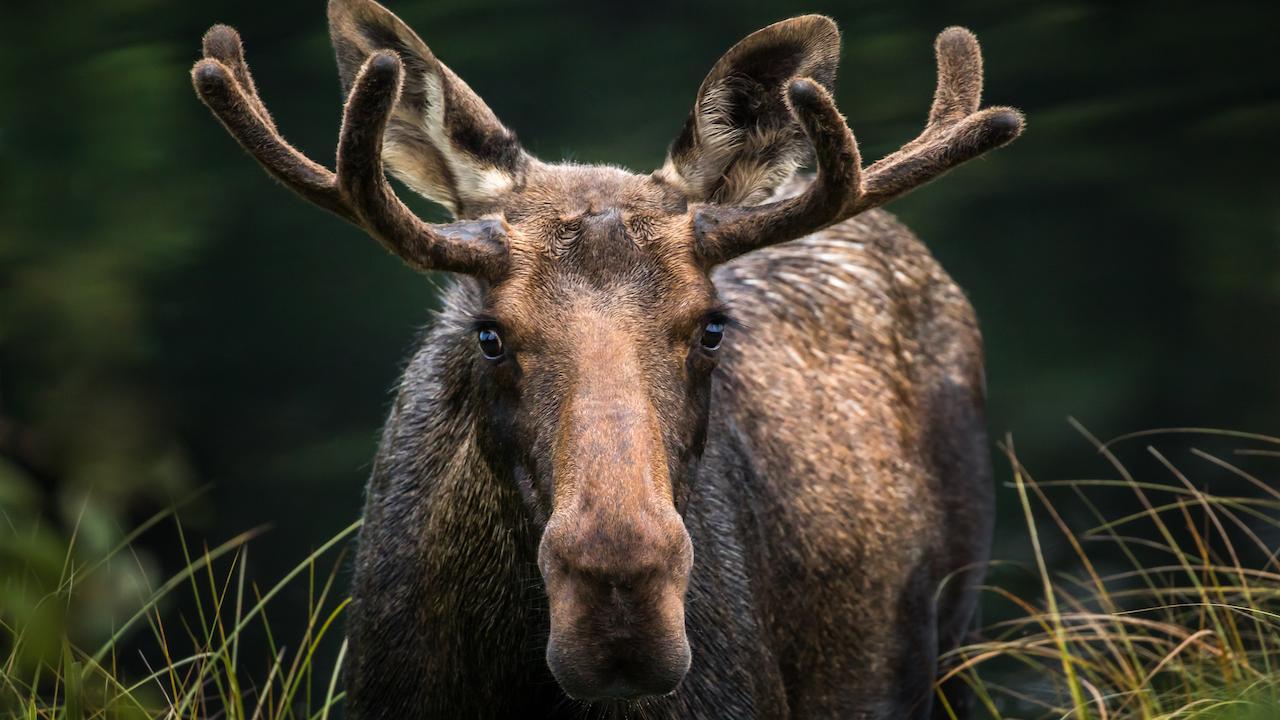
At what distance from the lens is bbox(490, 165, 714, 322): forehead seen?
307 cm

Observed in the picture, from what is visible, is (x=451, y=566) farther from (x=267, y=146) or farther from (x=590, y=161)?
(x=590, y=161)

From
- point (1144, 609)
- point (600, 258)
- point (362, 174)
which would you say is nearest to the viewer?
point (362, 174)

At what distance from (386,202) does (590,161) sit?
248 inches

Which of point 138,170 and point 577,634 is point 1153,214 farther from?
point 577,634

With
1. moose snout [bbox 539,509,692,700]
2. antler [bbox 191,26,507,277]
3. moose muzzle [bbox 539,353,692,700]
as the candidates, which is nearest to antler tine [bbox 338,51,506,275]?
antler [bbox 191,26,507,277]

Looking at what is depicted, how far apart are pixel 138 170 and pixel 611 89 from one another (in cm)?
318

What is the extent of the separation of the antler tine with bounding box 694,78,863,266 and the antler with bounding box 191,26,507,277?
0.46 metres

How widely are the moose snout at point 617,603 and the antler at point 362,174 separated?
2.30ft

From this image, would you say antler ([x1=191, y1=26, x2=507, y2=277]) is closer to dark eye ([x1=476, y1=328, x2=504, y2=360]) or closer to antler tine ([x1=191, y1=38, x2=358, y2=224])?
antler tine ([x1=191, y1=38, x2=358, y2=224])

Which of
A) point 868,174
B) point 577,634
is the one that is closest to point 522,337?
point 577,634

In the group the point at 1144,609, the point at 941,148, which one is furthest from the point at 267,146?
the point at 1144,609

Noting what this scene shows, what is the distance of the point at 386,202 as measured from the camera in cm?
305

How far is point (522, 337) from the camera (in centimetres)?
305

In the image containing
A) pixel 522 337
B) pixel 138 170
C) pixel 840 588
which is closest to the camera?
pixel 522 337
